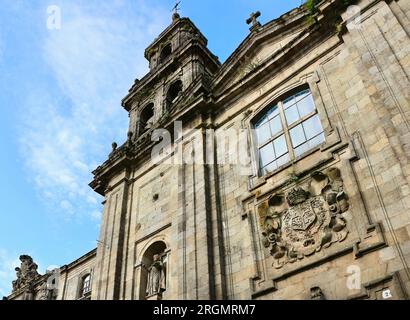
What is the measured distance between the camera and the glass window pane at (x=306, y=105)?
10996mm

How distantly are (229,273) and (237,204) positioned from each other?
183 centimetres

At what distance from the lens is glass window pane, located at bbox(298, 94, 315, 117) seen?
11.0 metres

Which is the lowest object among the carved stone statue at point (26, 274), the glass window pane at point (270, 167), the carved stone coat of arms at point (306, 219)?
the carved stone coat of arms at point (306, 219)

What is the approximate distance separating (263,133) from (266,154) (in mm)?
804

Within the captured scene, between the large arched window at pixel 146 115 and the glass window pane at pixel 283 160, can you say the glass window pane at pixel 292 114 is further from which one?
the large arched window at pixel 146 115

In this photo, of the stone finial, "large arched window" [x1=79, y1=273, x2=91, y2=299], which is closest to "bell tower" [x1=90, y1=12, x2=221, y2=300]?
the stone finial

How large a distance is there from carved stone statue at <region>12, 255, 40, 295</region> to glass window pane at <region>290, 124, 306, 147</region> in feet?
71.6

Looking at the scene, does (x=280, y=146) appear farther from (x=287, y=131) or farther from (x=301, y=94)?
(x=301, y=94)

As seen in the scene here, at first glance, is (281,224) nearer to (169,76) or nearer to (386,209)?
(386,209)

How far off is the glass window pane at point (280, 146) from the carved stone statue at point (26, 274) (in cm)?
2127

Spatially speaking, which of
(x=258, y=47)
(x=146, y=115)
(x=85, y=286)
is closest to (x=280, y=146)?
(x=258, y=47)

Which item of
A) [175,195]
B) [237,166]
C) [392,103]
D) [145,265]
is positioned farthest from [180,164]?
[392,103]

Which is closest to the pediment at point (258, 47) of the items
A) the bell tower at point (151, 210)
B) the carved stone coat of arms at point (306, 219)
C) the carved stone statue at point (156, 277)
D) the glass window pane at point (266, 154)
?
the bell tower at point (151, 210)

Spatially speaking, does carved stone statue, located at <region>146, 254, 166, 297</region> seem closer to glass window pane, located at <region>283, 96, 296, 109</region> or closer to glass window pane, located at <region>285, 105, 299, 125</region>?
glass window pane, located at <region>285, 105, 299, 125</region>
